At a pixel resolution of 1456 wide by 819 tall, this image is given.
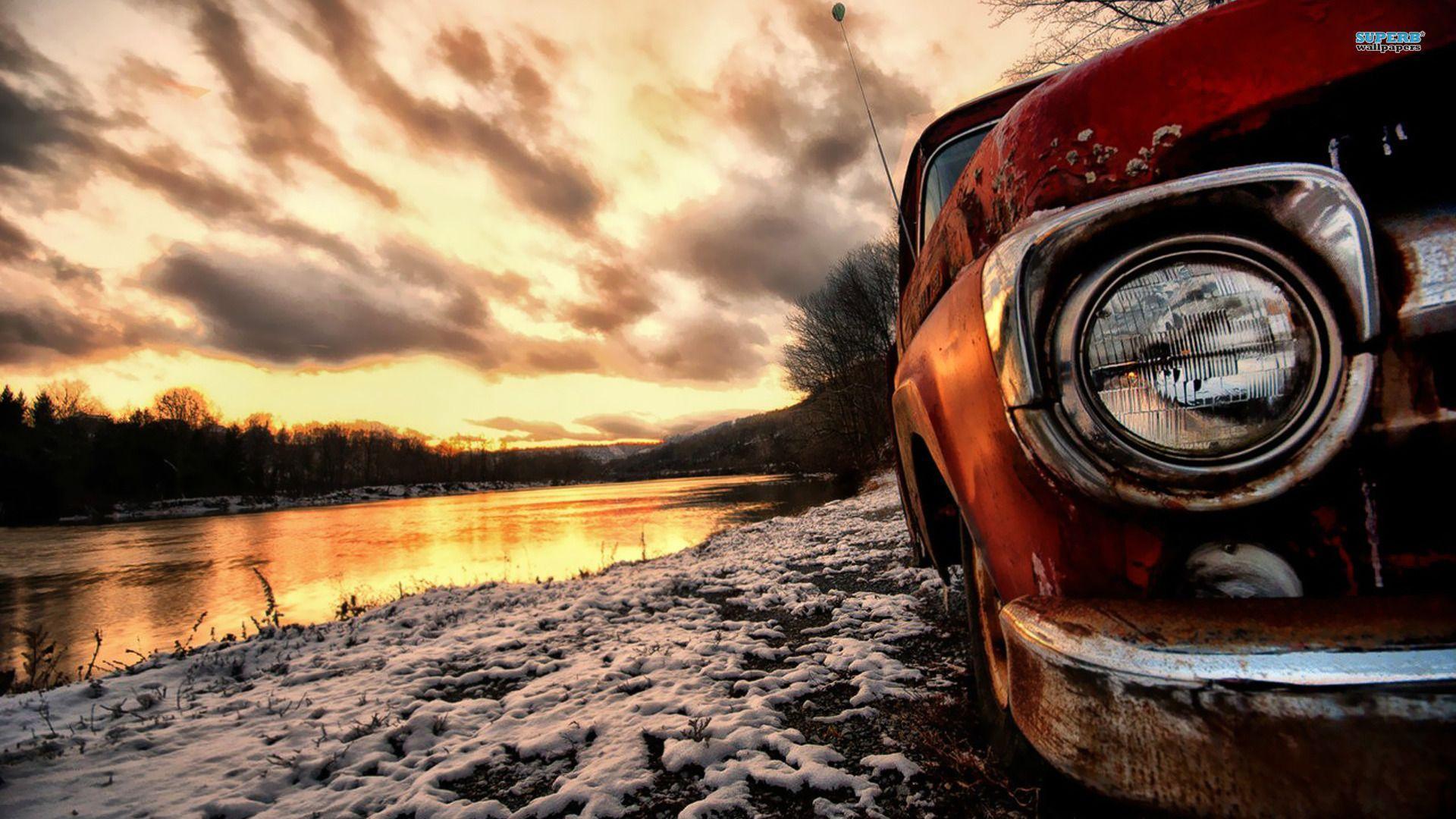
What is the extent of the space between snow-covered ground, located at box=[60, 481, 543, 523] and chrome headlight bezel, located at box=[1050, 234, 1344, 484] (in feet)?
176

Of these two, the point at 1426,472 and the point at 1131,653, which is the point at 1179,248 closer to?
the point at 1426,472

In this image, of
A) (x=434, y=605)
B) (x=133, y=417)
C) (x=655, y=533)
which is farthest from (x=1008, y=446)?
(x=133, y=417)

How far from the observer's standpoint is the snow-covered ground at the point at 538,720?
83.0 inches

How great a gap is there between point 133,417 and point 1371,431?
7452cm

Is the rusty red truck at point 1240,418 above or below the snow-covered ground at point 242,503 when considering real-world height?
above

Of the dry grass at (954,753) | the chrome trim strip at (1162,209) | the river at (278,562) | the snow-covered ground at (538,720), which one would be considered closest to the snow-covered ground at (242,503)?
the river at (278,562)

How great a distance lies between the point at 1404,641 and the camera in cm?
60

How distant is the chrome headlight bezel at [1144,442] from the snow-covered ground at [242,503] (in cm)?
5377

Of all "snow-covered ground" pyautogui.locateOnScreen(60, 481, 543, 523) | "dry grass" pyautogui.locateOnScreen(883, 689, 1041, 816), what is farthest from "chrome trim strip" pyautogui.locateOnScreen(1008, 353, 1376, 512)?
"snow-covered ground" pyautogui.locateOnScreen(60, 481, 543, 523)

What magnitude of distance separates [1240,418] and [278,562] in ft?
67.3

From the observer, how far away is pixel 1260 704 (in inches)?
24.6

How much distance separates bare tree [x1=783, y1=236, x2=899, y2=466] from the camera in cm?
2683

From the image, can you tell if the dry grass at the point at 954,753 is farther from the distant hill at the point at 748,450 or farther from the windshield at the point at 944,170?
the distant hill at the point at 748,450

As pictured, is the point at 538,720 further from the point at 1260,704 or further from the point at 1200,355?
the point at 1200,355
